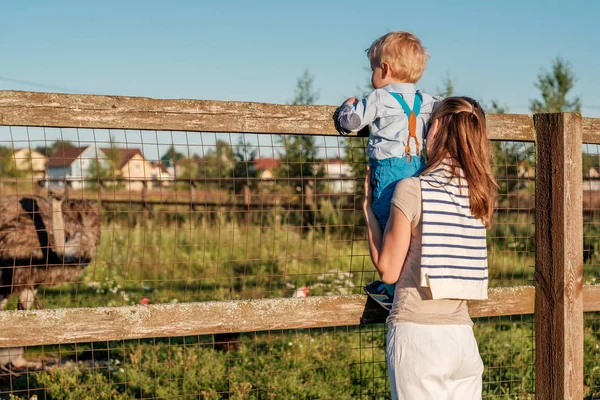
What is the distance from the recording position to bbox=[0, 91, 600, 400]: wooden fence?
120 inches

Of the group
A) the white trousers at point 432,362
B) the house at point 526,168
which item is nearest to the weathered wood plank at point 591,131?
the house at point 526,168

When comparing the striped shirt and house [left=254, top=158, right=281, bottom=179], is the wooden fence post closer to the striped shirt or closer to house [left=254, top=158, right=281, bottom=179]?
the striped shirt

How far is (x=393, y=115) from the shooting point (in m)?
3.08

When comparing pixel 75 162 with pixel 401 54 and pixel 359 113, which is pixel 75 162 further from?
pixel 401 54

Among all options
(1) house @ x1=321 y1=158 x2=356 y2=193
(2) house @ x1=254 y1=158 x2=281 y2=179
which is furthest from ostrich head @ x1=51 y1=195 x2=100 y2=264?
Result: (1) house @ x1=321 y1=158 x2=356 y2=193

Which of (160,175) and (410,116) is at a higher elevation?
(410,116)

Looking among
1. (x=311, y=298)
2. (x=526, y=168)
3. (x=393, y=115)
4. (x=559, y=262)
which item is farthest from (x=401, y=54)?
(x=526, y=168)

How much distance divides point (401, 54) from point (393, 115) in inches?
10.6

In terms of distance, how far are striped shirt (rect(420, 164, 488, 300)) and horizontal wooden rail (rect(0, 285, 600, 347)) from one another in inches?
27.9

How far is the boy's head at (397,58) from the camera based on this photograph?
3.07 metres

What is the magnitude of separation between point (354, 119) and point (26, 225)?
4.73 meters

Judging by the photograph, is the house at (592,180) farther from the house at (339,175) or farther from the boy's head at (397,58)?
the boy's head at (397,58)

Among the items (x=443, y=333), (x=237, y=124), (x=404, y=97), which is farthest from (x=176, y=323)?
(x=404, y=97)

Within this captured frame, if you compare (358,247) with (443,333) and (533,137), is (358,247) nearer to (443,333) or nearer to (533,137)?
(533,137)
